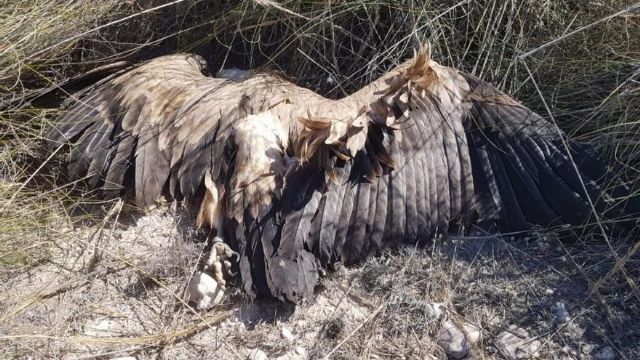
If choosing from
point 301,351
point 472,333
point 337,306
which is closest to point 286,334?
point 301,351

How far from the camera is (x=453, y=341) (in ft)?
8.29

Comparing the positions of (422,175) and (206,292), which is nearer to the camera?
(206,292)

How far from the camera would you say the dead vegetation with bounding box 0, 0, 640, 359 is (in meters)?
2.57

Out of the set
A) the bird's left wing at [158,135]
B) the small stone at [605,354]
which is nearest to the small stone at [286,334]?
the bird's left wing at [158,135]

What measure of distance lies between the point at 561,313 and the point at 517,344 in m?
0.21

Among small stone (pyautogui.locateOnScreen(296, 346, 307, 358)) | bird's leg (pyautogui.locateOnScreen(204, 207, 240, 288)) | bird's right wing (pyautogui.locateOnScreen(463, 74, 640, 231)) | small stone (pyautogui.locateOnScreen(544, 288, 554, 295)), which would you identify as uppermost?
bird's right wing (pyautogui.locateOnScreen(463, 74, 640, 231))

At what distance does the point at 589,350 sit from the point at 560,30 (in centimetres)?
158

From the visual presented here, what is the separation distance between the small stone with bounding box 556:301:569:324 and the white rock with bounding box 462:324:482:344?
30cm

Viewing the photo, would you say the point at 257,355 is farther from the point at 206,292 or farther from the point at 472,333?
the point at 472,333

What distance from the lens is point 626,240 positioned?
2.78 m

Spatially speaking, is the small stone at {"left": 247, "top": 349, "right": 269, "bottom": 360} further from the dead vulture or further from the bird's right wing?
the bird's right wing

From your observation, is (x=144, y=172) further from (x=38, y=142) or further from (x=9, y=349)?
(x=9, y=349)

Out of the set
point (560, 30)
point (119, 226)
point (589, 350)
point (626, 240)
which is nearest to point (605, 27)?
point (560, 30)

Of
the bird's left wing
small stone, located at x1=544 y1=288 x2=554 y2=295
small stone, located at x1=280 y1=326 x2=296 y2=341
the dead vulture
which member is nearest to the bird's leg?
the dead vulture
